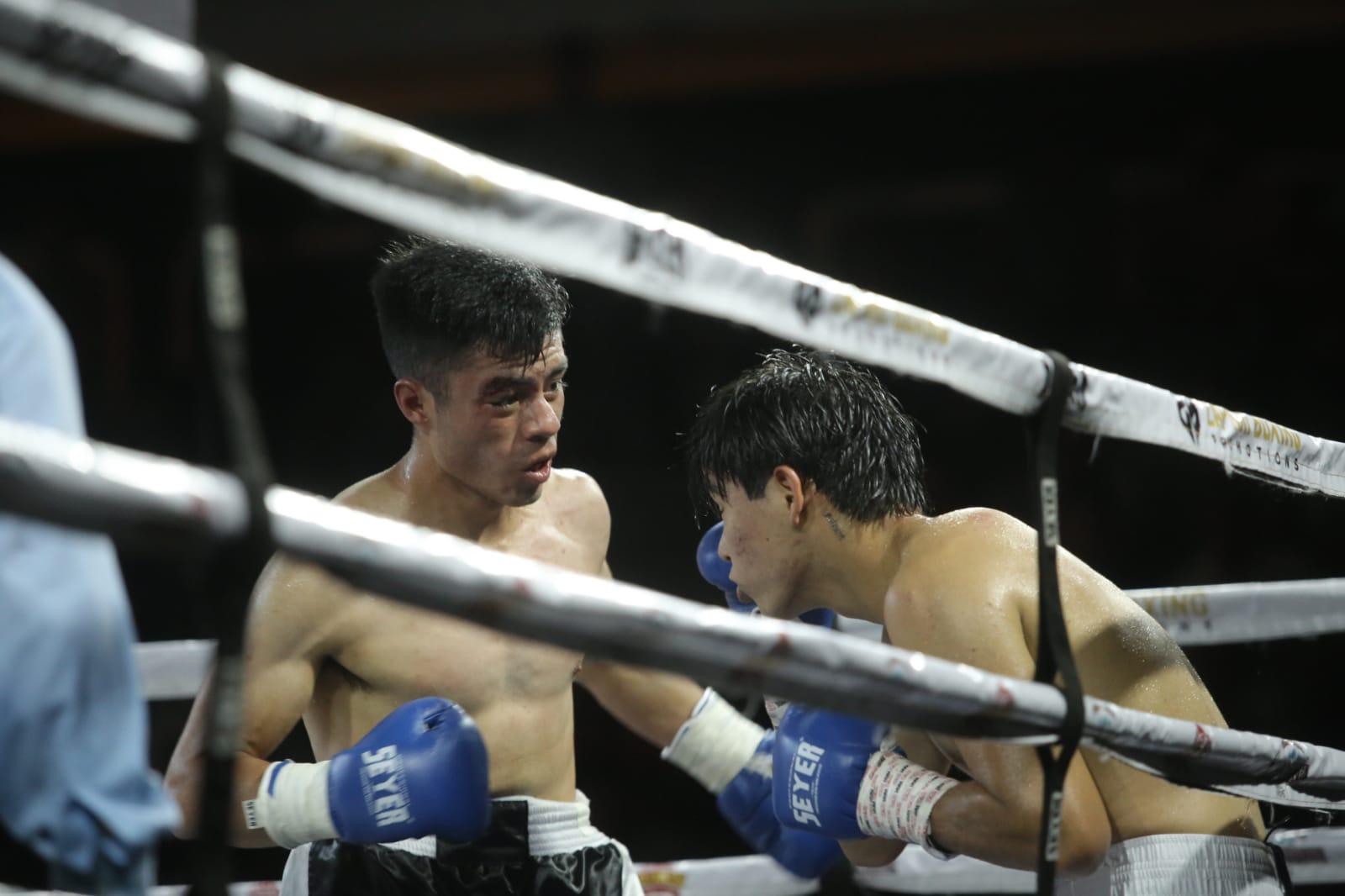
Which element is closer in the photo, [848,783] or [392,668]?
[848,783]

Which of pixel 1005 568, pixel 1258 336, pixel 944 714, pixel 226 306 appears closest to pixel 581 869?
pixel 1005 568

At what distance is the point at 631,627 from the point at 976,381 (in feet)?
1.42

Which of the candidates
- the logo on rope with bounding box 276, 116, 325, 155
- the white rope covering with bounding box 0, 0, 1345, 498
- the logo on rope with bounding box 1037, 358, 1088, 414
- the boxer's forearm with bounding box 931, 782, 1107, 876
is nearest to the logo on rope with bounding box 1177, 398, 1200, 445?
the white rope covering with bounding box 0, 0, 1345, 498

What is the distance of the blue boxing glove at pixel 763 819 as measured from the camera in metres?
1.96

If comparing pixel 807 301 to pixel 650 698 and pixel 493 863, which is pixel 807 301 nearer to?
pixel 493 863

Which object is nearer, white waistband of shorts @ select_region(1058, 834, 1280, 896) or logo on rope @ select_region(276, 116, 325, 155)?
logo on rope @ select_region(276, 116, 325, 155)

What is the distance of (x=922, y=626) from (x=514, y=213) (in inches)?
30.6

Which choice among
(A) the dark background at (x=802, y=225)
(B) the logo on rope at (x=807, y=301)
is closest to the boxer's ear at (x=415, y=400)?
(B) the logo on rope at (x=807, y=301)

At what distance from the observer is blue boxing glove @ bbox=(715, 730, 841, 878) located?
1958 millimetres

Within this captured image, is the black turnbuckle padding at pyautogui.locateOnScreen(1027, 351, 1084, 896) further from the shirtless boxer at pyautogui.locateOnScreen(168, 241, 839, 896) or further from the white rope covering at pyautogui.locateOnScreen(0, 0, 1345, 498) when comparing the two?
the shirtless boxer at pyautogui.locateOnScreen(168, 241, 839, 896)

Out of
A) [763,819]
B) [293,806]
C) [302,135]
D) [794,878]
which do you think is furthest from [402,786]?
[794,878]

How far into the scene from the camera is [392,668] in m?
1.67

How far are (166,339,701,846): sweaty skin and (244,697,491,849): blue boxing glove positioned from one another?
0.48 feet

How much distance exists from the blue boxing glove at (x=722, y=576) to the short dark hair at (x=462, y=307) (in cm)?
42
